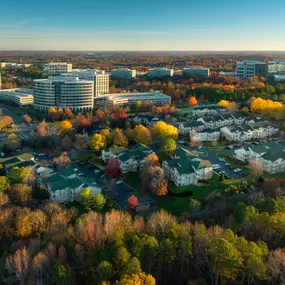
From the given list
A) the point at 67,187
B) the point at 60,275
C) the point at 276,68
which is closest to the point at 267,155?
the point at 67,187

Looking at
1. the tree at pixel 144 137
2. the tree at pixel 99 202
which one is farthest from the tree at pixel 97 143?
the tree at pixel 99 202

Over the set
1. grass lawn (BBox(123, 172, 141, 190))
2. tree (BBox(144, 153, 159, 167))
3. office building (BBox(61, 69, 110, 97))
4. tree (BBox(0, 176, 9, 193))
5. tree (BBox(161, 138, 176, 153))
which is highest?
office building (BBox(61, 69, 110, 97))

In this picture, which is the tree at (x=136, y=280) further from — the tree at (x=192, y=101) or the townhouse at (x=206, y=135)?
the tree at (x=192, y=101)

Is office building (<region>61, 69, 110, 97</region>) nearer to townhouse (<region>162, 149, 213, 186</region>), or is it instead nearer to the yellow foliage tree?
the yellow foliage tree

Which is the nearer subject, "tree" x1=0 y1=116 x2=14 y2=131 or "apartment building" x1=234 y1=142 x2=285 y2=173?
"apartment building" x1=234 y1=142 x2=285 y2=173

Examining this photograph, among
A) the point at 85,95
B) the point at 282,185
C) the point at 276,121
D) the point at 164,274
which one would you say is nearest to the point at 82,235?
the point at 164,274

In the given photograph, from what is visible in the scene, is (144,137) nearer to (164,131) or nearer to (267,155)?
(164,131)

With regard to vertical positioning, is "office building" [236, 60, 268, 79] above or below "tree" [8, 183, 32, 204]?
above

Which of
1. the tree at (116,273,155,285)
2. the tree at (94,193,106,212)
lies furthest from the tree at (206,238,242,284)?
the tree at (94,193,106,212)

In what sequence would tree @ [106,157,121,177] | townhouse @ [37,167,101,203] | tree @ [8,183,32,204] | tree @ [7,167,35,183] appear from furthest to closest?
1. tree @ [106,157,121,177]
2. tree @ [7,167,35,183]
3. townhouse @ [37,167,101,203]
4. tree @ [8,183,32,204]
